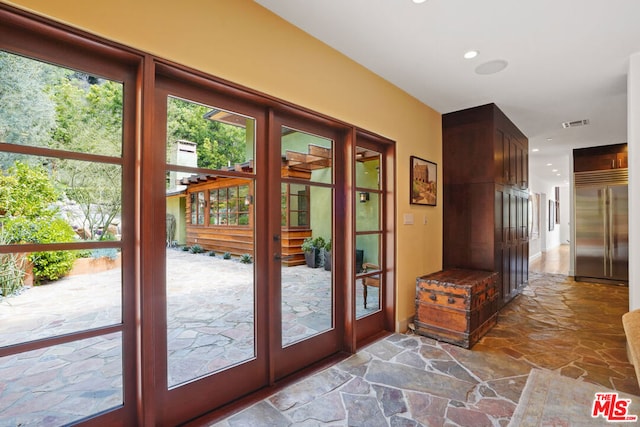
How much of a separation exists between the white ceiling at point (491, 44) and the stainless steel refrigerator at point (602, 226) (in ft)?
8.15

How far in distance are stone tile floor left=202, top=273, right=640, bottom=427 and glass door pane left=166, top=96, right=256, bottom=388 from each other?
0.57 meters

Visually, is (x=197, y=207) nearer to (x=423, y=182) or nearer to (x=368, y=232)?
(x=368, y=232)

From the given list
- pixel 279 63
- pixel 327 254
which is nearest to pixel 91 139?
pixel 279 63

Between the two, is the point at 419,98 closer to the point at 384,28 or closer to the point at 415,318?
the point at 384,28

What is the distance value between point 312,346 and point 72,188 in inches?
82.7

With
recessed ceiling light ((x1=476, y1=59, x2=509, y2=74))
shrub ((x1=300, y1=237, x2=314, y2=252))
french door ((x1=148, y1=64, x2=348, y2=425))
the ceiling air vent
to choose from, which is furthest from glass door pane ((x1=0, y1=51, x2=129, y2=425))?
the ceiling air vent

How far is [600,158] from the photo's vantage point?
19.7 feet

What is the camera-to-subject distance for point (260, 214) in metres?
2.24

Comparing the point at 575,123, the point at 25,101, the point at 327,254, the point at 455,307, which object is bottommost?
the point at 455,307

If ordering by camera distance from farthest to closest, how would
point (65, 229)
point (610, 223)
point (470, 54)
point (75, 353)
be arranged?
point (610, 223) → point (470, 54) → point (75, 353) → point (65, 229)

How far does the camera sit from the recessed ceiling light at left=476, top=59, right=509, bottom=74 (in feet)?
9.43

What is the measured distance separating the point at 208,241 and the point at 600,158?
7.60 metres

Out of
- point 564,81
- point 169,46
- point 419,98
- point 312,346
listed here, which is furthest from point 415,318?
point 169,46

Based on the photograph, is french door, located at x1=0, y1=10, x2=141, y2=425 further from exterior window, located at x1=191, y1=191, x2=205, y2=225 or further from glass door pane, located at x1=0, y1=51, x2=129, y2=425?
exterior window, located at x1=191, y1=191, x2=205, y2=225
